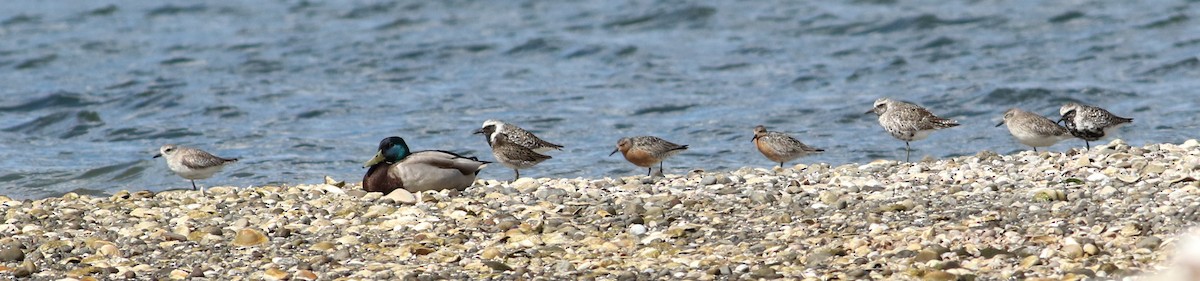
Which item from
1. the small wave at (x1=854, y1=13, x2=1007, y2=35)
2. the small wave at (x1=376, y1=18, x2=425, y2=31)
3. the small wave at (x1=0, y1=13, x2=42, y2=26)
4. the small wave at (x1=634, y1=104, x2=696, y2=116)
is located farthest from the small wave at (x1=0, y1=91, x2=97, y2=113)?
the small wave at (x1=854, y1=13, x2=1007, y2=35)

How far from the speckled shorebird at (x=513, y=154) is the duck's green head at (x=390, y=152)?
1141 millimetres

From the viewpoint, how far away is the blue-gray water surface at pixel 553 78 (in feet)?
58.5

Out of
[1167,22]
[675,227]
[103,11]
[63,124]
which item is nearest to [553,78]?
[63,124]

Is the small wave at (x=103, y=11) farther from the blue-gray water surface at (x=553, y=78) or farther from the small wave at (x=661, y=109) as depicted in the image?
the small wave at (x=661, y=109)

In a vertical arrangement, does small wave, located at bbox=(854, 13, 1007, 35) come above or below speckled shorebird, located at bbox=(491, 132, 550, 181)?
below

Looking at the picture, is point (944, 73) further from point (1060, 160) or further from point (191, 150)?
point (191, 150)

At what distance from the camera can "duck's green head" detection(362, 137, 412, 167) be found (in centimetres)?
1283

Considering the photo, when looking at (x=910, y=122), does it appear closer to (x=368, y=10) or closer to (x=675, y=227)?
(x=675, y=227)

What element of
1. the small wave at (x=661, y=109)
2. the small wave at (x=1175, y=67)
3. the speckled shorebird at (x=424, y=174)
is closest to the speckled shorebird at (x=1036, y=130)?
the speckled shorebird at (x=424, y=174)

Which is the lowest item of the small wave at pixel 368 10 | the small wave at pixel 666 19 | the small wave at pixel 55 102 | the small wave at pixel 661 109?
the small wave at pixel 368 10

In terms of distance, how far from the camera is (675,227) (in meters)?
10.5

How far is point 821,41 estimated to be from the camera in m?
27.3

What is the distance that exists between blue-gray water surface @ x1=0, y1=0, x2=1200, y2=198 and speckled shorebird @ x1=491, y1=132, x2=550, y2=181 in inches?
68.7

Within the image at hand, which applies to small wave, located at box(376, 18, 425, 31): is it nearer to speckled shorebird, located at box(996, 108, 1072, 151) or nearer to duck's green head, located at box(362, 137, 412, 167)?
duck's green head, located at box(362, 137, 412, 167)
